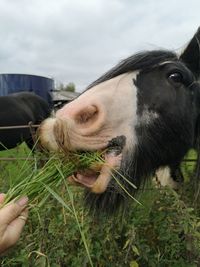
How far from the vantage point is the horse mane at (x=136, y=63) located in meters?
2.07

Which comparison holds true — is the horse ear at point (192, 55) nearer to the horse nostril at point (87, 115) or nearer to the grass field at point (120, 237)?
the grass field at point (120, 237)

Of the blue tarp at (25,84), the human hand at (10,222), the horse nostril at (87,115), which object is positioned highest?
the horse nostril at (87,115)

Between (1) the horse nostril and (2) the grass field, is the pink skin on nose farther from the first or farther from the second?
(2) the grass field

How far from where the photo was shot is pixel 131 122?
1.87m

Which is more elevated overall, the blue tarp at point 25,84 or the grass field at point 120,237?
the grass field at point 120,237

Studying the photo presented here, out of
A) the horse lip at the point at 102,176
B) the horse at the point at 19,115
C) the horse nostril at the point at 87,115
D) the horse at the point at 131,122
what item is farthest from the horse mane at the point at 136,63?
the horse at the point at 19,115

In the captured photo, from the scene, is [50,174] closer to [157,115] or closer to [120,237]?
[157,115]

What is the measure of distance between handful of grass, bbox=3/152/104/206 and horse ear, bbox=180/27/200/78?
0.88 meters

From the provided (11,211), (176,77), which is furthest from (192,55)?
(11,211)

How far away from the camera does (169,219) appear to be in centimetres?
235

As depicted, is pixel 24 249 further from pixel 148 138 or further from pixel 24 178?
pixel 148 138

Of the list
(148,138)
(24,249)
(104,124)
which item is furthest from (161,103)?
(24,249)

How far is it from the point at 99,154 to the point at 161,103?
16.4 inches

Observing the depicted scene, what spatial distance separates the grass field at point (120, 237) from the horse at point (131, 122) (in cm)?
29
